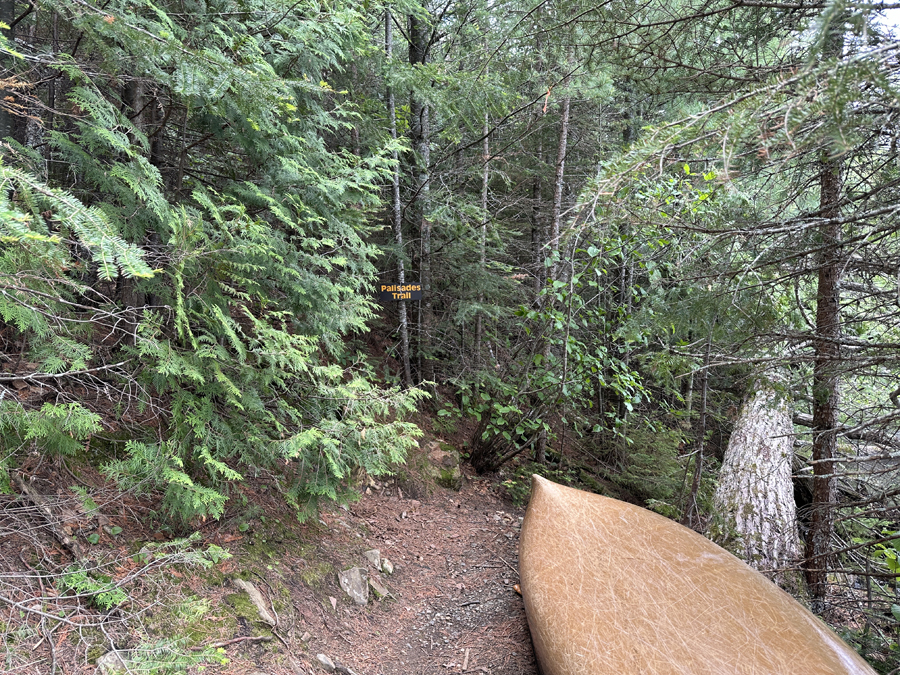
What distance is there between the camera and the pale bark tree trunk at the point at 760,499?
4.51 m

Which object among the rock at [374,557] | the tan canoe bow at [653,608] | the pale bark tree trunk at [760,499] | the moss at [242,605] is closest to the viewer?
the tan canoe bow at [653,608]

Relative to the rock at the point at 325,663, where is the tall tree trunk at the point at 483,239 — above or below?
above

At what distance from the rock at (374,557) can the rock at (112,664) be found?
2262 mm

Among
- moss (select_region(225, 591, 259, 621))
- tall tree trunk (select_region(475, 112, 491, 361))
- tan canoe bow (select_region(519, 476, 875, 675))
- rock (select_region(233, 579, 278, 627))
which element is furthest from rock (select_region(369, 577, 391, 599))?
tall tree trunk (select_region(475, 112, 491, 361))

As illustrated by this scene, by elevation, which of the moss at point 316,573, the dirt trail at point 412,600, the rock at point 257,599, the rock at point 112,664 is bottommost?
the dirt trail at point 412,600

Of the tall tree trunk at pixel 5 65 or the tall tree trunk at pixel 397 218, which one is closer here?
the tall tree trunk at pixel 5 65

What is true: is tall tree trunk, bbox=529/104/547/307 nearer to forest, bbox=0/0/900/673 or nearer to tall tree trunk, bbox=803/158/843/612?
forest, bbox=0/0/900/673

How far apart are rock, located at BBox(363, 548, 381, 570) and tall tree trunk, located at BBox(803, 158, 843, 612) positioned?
11.4 ft

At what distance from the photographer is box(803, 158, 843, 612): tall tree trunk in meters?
3.23

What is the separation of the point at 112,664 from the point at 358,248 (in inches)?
136

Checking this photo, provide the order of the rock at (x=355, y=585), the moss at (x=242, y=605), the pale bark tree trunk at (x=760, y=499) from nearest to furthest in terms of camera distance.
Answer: the moss at (x=242, y=605), the rock at (x=355, y=585), the pale bark tree trunk at (x=760, y=499)

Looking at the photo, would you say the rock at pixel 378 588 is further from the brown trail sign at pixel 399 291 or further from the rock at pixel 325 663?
the brown trail sign at pixel 399 291

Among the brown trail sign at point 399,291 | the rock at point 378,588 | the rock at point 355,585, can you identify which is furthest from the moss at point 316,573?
the brown trail sign at point 399,291

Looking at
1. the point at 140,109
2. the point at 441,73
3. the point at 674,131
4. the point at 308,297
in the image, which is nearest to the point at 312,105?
the point at 140,109
